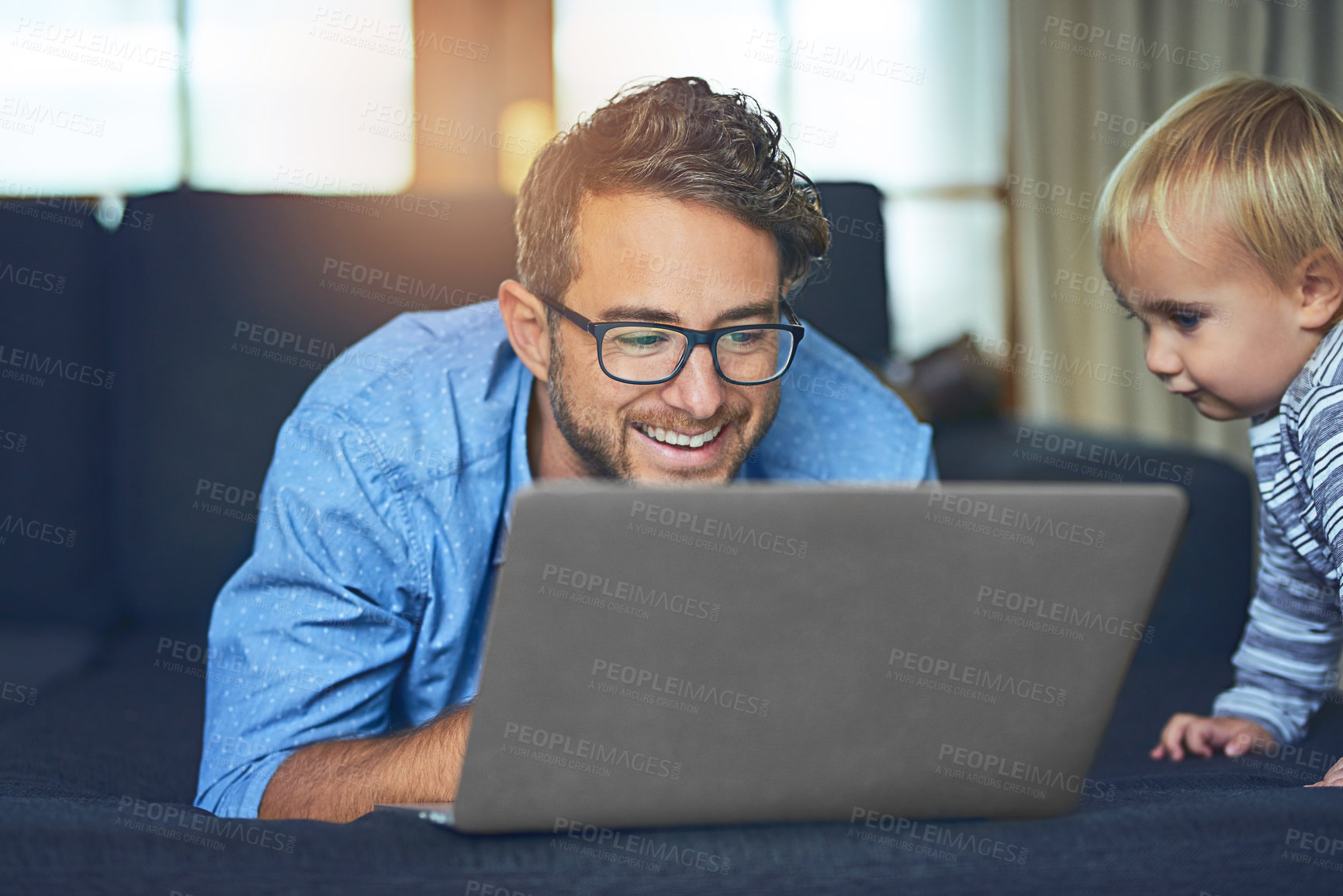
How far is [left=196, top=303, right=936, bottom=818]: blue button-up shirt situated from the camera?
3.13 ft

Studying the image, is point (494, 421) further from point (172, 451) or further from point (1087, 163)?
point (1087, 163)

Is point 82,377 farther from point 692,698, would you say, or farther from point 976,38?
point 976,38

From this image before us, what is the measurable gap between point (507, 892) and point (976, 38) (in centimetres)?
396

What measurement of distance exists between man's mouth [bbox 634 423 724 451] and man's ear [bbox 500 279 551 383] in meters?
0.13

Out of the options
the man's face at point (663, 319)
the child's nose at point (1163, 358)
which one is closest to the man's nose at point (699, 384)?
the man's face at point (663, 319)

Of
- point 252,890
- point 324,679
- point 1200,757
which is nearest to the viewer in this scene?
point 252,890

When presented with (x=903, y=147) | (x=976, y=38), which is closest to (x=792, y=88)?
(x=903, y=147)

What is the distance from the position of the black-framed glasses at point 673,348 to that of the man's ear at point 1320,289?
0.48 m

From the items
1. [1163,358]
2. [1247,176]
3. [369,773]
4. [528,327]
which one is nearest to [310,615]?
[369,773]

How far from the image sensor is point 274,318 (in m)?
1.41

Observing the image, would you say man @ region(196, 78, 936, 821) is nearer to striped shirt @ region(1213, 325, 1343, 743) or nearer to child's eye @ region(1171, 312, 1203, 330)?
child's eye @ region(1171, 312, 1203, 330)

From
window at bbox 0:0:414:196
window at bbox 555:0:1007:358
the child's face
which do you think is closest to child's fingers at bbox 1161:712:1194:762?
the child's face

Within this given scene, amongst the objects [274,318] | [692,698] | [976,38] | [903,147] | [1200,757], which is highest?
[976,38]

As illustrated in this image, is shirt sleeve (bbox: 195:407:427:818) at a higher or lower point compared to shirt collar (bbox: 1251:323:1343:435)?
lower
